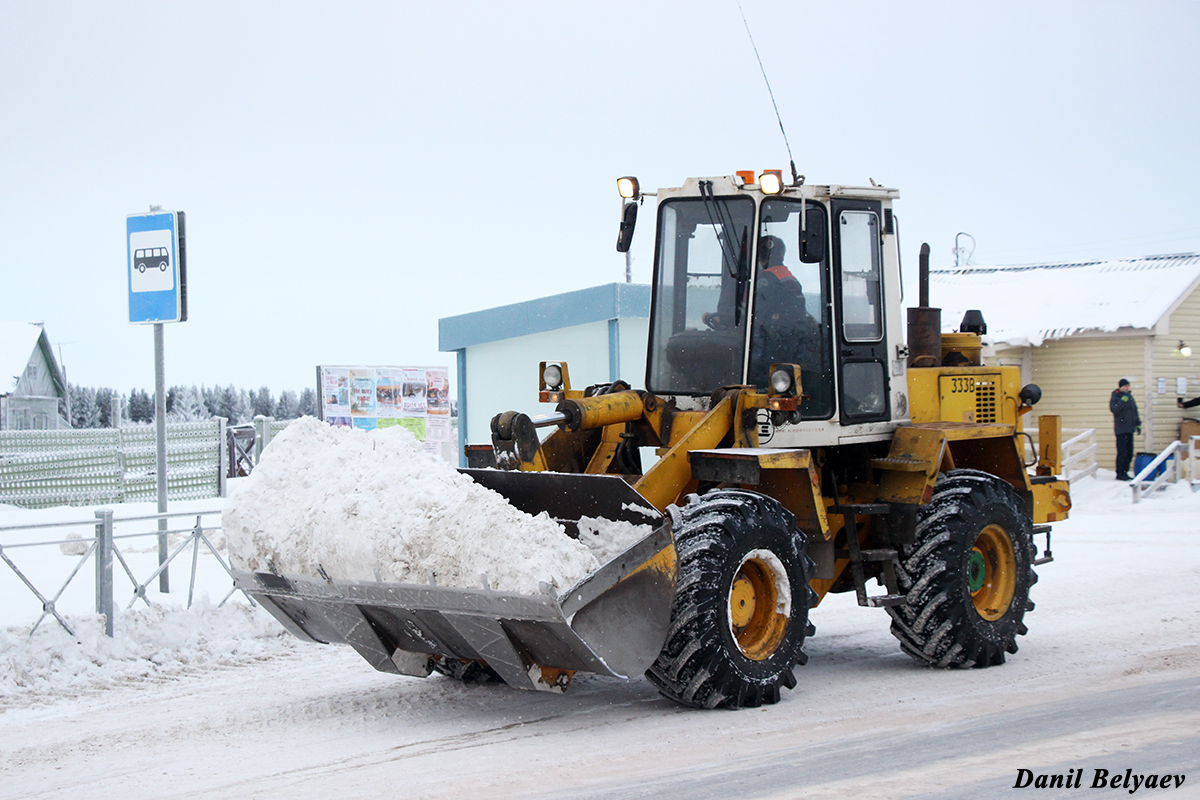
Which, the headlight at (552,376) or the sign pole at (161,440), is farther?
the sign pole at (161,440)

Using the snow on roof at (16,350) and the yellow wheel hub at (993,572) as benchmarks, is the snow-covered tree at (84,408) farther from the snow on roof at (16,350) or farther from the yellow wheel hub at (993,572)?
the yellow wheel hub at (993,572)

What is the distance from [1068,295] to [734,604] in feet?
71.6

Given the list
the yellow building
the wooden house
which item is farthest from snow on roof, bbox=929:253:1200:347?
the wooden house

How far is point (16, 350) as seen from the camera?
43281mm

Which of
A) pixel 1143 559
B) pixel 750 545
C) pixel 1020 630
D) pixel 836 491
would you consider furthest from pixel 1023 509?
pixel 1143 559

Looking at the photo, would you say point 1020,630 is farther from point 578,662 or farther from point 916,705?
point 578,662

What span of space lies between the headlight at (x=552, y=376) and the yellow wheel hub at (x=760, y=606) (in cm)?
227

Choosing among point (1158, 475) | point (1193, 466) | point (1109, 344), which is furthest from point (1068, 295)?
point (1193, 466)

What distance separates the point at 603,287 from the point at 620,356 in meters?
0.90

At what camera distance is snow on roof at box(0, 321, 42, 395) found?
4044 cm

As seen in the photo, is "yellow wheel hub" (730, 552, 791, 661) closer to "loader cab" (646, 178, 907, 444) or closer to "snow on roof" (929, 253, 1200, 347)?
"loader cab" (646, 178, 907, 444)

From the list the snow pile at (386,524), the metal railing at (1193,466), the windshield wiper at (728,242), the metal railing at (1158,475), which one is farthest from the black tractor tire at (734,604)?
the metal railing at (1193,466)

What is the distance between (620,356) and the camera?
1512 centimetres

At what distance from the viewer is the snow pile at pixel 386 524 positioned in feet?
19.3
